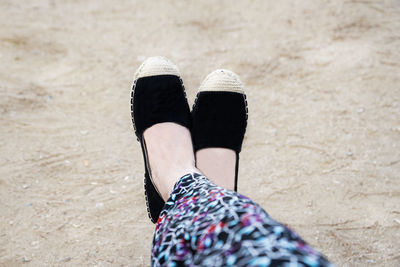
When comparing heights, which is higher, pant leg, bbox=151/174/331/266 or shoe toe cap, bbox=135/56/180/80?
shoe toe cap, bbox=135/56/180/80

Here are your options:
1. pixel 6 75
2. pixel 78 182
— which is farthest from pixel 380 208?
pixel 6 75

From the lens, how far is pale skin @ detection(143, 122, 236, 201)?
1.12m

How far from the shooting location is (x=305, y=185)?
1.50 metres

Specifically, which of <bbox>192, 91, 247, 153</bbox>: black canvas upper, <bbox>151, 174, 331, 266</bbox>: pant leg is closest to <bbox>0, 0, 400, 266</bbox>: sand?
<bbox>192, 91, 247, 153</bbox>: black canvas upper

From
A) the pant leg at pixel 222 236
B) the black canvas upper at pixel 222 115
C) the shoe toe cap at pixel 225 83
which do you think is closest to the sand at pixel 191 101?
the black canvas upper at pixel 222 115

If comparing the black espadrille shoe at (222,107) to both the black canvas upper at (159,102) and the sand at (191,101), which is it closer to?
the black canvas upper at (159,102)

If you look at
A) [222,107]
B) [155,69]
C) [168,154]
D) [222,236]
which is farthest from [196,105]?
[222,236]

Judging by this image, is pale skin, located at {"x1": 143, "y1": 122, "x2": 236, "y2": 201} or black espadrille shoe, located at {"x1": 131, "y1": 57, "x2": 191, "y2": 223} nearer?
pale skin, located at {"x1": 143, "y1": 122, "x2": 236, "y2": 201}

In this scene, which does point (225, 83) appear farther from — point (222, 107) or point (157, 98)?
point (157, 98)

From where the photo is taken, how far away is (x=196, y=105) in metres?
1.49

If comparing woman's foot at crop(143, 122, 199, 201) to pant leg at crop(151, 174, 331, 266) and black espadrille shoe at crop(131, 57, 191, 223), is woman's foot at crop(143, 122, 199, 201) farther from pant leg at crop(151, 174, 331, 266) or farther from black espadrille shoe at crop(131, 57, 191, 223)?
pant leg at crop(151, 174, 331, 266)

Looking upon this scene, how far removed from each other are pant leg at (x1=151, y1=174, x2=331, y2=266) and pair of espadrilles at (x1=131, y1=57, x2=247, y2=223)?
59 cm

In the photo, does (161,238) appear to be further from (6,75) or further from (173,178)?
(6,75)

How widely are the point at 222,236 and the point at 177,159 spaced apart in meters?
0.57
